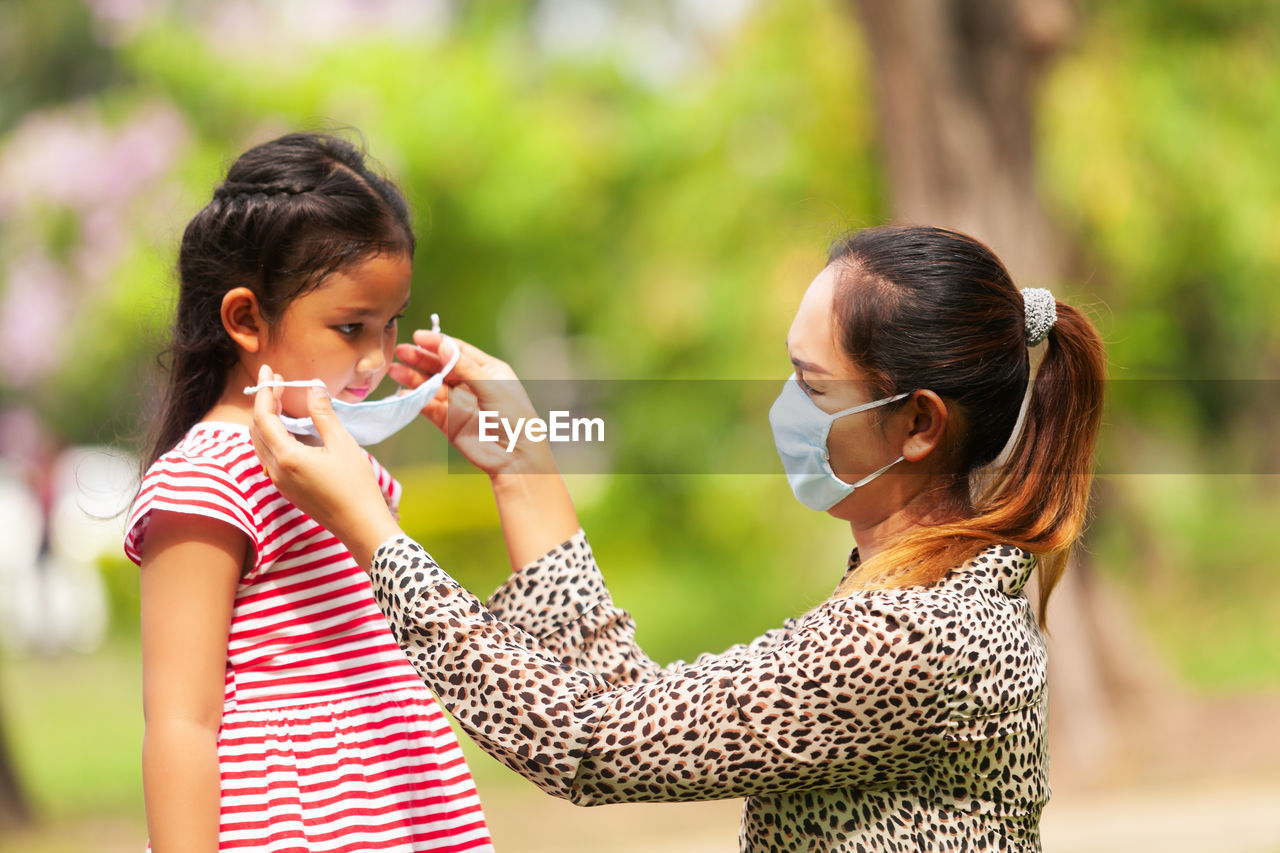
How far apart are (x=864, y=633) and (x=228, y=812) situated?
0.87 m

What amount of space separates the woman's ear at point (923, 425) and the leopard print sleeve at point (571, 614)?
40 centimetres

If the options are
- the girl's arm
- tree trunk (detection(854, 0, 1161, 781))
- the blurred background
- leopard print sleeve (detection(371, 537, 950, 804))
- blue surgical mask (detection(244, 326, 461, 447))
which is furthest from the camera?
the blurred background

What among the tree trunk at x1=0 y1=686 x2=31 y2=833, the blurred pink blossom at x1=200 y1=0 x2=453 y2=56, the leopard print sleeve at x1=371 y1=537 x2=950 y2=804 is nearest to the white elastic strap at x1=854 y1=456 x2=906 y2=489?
the leopard print sleeve at x1=371 y1=537 x2=950 y2=804

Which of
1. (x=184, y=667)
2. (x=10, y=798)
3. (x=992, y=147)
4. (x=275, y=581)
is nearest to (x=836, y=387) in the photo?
(x=275, y=581)

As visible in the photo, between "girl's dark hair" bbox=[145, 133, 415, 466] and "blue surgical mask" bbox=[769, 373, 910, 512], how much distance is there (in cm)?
64

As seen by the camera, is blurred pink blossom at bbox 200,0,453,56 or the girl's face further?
blurred pink blossom at bbox 200,0,453,56

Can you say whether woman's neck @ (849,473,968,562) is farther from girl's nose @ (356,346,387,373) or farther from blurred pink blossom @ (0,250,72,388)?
blurred pink blossom @ (0,250,72,388)

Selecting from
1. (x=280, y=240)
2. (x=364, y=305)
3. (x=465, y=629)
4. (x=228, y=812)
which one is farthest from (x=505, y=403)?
(x=228, y=812)

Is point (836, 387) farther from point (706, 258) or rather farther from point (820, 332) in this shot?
point (706, 258)

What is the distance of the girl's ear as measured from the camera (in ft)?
5.85

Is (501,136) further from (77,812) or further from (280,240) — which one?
(280,240)

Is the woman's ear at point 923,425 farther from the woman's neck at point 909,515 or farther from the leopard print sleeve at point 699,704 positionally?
the leopard print sleeve at point 699,704

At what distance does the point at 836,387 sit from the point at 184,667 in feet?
3.10

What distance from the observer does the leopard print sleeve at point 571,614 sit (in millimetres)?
1906
